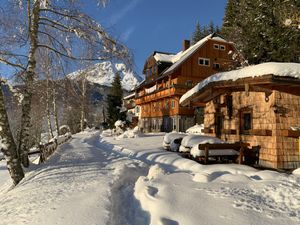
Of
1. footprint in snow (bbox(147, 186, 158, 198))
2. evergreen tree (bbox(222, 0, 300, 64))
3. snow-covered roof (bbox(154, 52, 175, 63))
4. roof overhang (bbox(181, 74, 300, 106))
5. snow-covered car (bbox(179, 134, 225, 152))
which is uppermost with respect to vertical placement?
snow-covered roof (bbox(154, 52, 175, 63))

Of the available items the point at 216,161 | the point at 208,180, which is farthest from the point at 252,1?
the point at 208,180

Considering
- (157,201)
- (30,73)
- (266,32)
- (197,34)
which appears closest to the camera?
(157,201)

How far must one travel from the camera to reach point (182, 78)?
37.1 meters

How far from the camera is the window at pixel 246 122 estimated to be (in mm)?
14344

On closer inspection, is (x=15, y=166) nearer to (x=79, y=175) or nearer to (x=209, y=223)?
(x=79, y=175)

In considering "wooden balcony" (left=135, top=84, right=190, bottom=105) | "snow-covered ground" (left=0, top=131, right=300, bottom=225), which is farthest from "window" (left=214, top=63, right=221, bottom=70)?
"snow-covered ground" (left=0, top=131, right=300, bottom=225)

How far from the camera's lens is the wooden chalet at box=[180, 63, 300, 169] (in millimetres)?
11875

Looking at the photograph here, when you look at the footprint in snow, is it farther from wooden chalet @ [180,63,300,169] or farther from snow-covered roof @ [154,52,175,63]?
snow-covered roof @ [154,52,175,63]

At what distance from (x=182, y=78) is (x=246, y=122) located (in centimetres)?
2294

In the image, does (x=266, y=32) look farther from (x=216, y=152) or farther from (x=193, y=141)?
(x=216, y=152)

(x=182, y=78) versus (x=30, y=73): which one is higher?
(x=182, y=78)

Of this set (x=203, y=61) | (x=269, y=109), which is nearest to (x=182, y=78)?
(x=203, y=61)

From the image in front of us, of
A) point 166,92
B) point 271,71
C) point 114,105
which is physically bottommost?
point 271,71

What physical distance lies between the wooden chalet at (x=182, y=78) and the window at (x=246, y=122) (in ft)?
61.0
